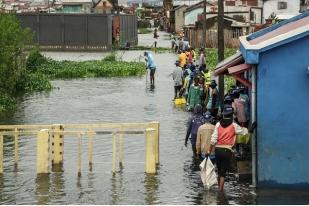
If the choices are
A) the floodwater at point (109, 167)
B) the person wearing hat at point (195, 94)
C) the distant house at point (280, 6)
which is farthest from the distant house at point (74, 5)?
the person wearing hat at point (195, 94)

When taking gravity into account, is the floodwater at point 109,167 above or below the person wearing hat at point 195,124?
below

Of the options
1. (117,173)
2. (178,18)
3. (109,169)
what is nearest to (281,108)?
(117,173)

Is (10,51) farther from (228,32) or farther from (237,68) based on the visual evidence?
(228,32)

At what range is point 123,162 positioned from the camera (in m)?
15.8

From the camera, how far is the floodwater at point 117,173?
12.8 meters

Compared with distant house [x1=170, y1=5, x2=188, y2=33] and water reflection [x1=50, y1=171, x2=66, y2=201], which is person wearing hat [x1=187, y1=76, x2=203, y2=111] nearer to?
water reflection [x1=50, y1=171, x2=66, y2=201]

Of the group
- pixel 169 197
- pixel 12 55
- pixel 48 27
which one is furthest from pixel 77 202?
pixel 48 27

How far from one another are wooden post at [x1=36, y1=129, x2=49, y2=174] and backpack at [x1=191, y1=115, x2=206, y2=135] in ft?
10.4

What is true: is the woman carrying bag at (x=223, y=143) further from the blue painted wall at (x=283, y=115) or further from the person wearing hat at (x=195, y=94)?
the person wearing hat at (x=195, y=94)

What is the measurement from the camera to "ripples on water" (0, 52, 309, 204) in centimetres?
1292

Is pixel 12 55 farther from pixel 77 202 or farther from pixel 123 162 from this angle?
pixel 77 202

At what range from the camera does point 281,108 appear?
13.2 meters

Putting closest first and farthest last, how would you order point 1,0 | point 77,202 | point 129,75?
1. point 77,202
2. point 1,0
3. point 129,75

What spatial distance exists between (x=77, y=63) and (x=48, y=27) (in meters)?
15.2
